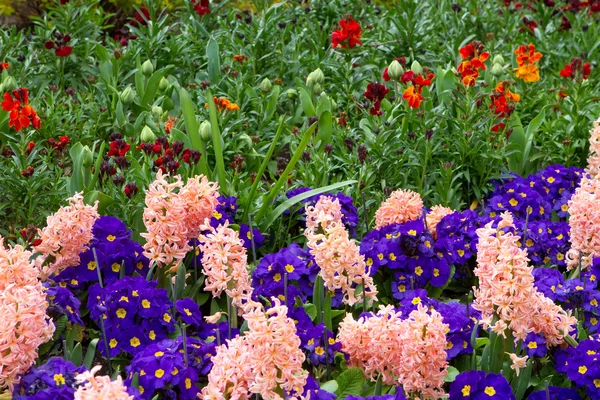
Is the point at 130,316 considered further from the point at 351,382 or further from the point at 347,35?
the point at 347,35

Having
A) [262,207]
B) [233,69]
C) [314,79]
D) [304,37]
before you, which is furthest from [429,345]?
[304,37]

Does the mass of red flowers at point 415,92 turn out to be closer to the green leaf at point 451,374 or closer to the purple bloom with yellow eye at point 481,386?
the green leaf at point 451,374

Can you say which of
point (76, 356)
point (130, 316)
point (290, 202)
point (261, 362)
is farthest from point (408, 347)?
point (290, 202)

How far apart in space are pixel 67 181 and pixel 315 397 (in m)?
1.94

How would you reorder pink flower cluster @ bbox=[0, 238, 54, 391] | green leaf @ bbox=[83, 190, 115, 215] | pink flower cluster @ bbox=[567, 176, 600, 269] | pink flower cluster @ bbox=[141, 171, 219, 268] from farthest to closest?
green leaf @ bbox=[83, 190, 115, 215]
pink flower cluster @ bbox=[567, 176, 600, 269]
pink flower cluster @ bbox=[141, 171, 219, 268]
pink flower cluster @ bbox=[0, 238, 54, 391]

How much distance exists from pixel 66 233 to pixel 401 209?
1367 millimetres

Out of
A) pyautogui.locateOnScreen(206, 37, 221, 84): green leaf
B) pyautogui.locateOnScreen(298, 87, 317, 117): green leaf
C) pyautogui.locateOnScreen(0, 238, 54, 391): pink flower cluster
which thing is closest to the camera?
pyautogui.locateOnScreen(0, 238, 54, 391): pink flower cluster

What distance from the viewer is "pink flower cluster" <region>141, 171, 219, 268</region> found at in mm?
3029

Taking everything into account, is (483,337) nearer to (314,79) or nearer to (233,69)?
(314,79)

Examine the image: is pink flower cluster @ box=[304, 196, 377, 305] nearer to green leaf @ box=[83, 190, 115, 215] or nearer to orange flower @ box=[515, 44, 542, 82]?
green leaf @ box=[83, 190, 115, 215]

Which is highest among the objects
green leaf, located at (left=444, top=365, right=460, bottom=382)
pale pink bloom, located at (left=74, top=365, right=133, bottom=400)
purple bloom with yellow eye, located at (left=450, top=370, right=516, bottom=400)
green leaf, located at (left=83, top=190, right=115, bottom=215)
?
pale pink bloom, located at (left=74, top=365, right=133, bottom=400)

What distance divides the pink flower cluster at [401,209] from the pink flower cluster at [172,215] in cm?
80

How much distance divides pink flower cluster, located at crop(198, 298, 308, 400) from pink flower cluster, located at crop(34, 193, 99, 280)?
104 centimetres

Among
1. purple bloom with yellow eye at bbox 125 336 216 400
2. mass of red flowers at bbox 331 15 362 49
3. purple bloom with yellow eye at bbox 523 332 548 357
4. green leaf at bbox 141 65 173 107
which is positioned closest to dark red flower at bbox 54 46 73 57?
green leaf at bbox 141 65 173 107
